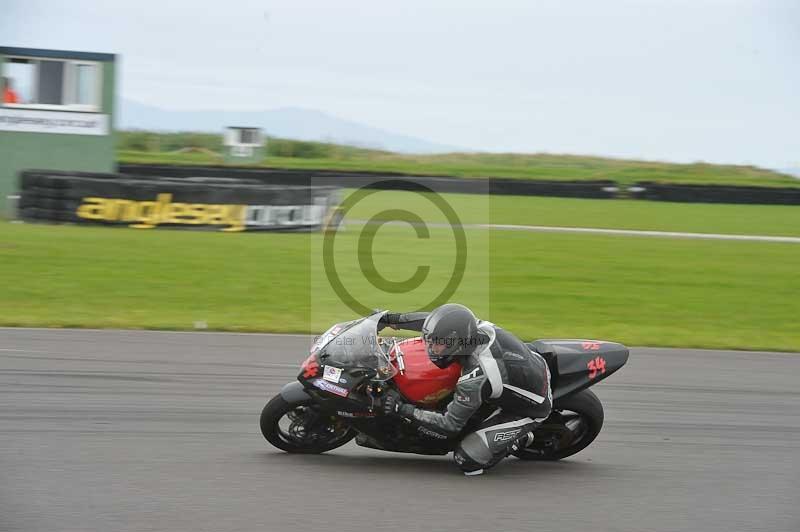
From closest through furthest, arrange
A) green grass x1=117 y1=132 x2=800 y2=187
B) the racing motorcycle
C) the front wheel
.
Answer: the racing motorcycle, the front wheel, green grass x1=117 y1=132 x2=800 y2=187

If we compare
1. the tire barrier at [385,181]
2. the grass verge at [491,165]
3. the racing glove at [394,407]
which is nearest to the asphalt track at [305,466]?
the racing glove at [394,407]

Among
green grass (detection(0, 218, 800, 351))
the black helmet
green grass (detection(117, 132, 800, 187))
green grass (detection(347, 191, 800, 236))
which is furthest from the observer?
green grass (detection(117, 132, 800, 187))

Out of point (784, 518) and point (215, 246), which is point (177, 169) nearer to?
point (215, 246)

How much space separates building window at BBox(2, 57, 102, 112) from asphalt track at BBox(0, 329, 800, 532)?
1359 cm

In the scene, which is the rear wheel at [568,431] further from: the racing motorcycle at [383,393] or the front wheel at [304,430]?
the front wheel at [304,430]

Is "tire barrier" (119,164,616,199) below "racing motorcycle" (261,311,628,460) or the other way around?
the other way around

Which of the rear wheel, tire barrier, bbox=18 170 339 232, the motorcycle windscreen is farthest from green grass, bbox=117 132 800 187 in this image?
the motorcycle windscreen

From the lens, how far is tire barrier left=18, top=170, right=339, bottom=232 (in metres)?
17.5

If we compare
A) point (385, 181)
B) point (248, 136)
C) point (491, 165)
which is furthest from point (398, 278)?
point (491, 165)

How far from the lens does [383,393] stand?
541 cm

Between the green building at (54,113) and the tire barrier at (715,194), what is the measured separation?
1893 cm

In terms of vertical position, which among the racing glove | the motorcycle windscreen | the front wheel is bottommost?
the front wheel

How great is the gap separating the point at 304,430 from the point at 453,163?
37234mm

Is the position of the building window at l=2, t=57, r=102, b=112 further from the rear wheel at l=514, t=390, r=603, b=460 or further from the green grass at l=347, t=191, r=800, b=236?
the rear wheel at l=514, t=390, r=603, b=460
